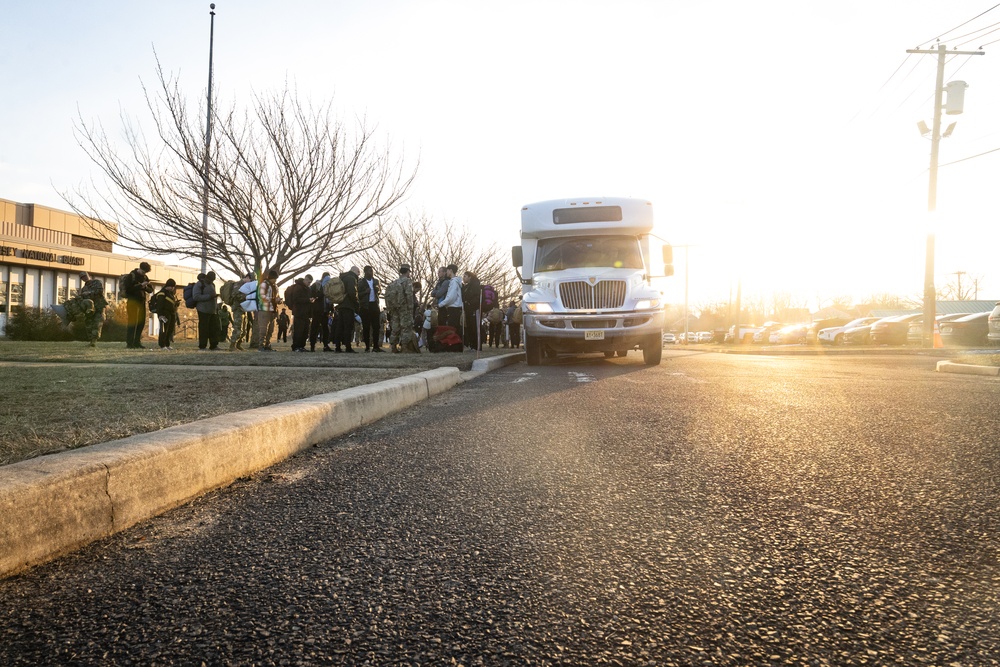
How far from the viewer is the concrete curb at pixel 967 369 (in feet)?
34.1

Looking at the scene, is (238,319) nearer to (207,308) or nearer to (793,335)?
(207,308)

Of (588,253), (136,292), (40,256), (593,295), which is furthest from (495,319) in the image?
(40,256)

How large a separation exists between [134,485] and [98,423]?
1.54 metres

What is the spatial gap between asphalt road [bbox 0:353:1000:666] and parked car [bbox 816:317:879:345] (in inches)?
1230

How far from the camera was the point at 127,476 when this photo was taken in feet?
8.45

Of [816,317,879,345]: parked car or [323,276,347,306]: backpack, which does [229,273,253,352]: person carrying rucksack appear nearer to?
[323,276,347,306]: backpack

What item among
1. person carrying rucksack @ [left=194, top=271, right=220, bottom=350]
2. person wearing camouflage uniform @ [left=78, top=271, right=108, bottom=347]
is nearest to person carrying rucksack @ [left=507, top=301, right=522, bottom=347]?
person carrying rucksack @ [left=194, top=271, right=220, bottom=350]

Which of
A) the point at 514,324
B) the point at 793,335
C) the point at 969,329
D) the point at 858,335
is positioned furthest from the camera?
the point at 793,335

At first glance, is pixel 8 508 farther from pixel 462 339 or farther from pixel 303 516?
pixel 462 339

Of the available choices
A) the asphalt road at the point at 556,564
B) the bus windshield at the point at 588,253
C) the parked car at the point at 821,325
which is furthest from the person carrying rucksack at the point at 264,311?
the parked car at the point at 821,325

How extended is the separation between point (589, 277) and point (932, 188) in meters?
19.3

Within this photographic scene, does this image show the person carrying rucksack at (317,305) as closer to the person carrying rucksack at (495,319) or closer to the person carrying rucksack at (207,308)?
the person carrying rucksack at (207,308)

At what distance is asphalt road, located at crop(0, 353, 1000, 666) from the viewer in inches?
64.9

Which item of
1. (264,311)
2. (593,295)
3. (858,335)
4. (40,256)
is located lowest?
(858,335)
